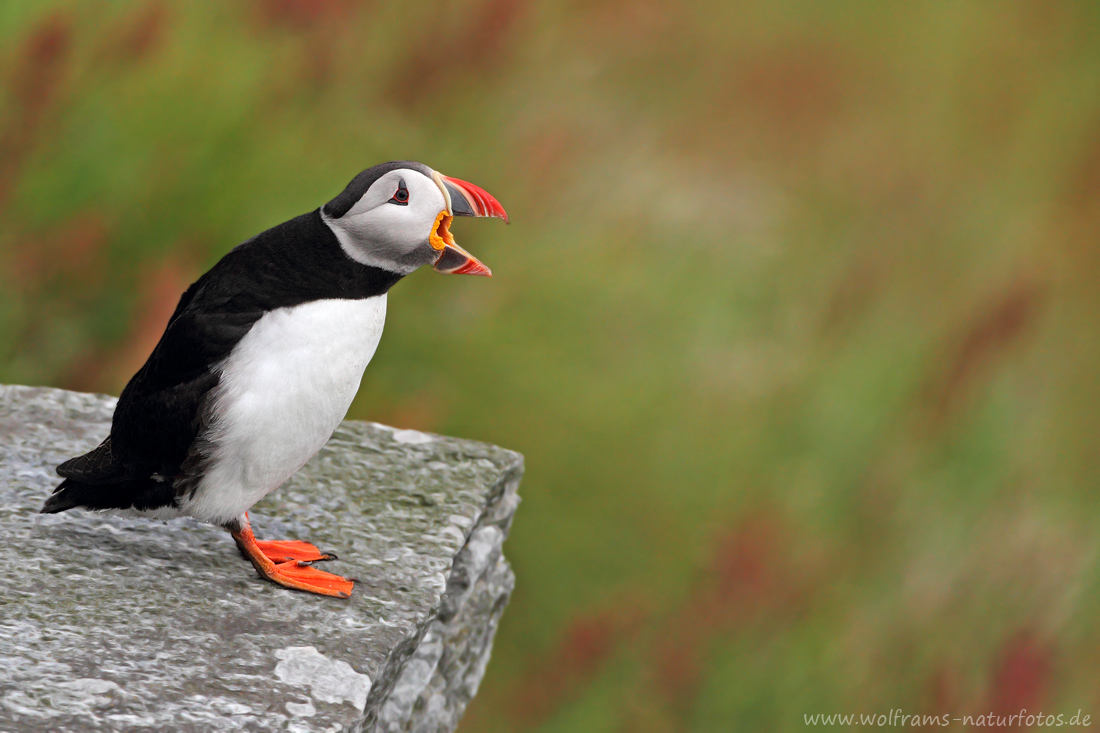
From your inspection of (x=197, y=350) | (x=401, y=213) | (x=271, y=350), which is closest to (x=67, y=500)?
(x=197, y=350)

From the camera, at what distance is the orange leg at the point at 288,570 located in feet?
6.46

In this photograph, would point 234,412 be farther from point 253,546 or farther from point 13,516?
point 13,516

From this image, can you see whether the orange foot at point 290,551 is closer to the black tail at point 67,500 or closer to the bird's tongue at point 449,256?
A: the black tail at point 67,500

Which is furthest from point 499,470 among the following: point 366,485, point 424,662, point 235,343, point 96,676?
point 96,676

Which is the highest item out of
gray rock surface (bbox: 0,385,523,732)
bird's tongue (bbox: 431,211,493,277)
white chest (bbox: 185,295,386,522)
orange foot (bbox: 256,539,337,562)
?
bird's tongue (bbox: 431,211,493,277)

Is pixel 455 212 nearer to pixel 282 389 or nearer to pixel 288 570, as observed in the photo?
pixel 282 389

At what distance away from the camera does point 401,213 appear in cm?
180

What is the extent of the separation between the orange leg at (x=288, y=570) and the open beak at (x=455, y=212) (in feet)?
1.91

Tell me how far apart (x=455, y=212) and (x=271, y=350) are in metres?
0.37

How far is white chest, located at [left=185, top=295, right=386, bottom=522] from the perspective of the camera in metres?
1.81

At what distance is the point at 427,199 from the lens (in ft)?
5.97

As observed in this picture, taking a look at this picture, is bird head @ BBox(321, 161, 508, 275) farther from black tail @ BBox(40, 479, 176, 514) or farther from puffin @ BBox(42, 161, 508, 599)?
black tail @ BBox(40, 479, 176, 514)

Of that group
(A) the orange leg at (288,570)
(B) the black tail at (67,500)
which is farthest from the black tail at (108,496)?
(A) the orange leg at (288,570)

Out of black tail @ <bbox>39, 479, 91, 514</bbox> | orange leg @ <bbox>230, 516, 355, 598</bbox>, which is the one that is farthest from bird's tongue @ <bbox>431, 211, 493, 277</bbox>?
black tail @ <bbox>39, 479, 91, 514</bbox>
